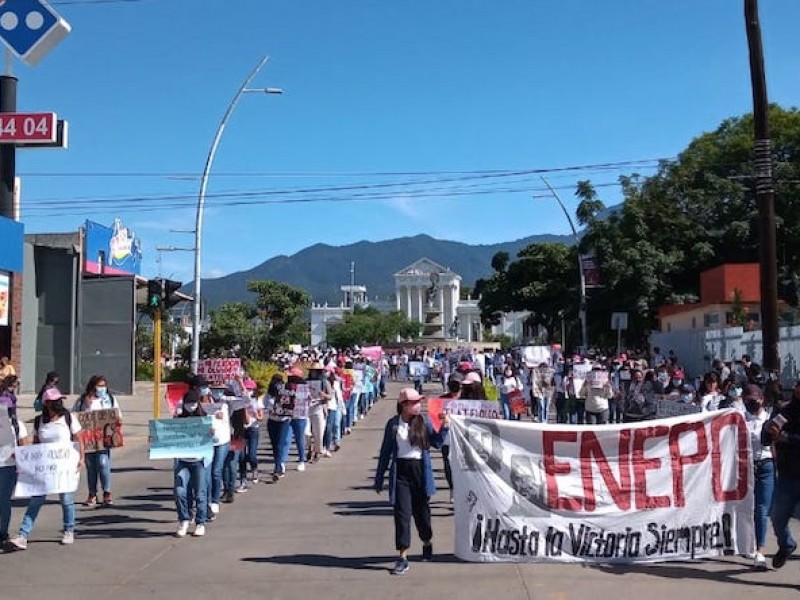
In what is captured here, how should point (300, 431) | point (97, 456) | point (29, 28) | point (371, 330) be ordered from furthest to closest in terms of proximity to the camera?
point (371, 330)
point (29, 28)
point (300, 431)
point (97, 456)

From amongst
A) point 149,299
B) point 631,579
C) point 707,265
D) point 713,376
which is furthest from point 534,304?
point 631,579

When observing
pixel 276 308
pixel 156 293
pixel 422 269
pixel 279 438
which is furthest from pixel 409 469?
pixel 422 269

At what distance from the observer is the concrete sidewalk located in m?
7.55

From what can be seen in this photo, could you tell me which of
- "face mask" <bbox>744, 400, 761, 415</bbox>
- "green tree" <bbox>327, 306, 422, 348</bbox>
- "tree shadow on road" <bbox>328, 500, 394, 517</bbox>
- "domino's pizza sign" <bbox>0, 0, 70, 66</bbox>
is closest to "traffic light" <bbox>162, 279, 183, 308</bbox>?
"domino's pizza sign" <bbox>0, 0, 70, 66</bbox>

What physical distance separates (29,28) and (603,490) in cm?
1765

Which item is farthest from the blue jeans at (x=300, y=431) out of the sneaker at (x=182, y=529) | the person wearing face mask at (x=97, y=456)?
the sneaker at (x=182, y=529)

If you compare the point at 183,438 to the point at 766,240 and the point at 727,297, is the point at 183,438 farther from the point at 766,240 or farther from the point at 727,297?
the point at 727,297

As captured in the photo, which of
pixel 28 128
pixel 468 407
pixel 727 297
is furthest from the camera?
pixel 727 297

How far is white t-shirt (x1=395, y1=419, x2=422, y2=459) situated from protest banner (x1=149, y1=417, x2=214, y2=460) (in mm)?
2569

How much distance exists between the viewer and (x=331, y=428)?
17.7 metres

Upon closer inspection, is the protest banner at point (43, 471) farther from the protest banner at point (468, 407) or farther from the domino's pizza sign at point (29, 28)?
the domino's pizza sign at point (29, 28)

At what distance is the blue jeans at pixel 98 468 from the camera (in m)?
11.7

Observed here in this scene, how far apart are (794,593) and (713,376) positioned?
14.4 ft

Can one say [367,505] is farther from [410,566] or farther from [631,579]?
[631,579]
